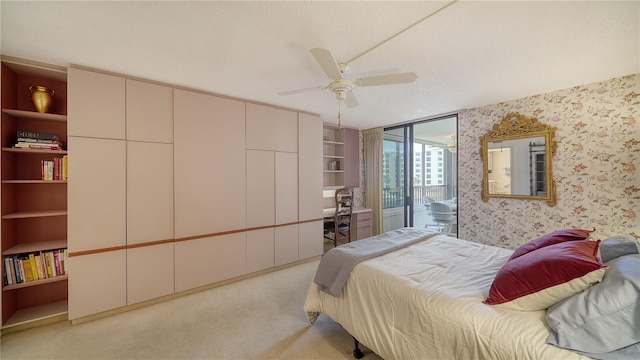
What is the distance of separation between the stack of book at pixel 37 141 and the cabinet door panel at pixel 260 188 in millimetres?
1865

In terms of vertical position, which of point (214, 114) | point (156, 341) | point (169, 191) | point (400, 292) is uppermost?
point (214, 114)

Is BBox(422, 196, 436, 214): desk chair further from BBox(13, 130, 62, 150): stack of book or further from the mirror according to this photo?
BBox(13, 130, 62, 150): stack of book

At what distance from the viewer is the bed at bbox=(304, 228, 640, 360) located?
111 cm

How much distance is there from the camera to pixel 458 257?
2.01 meters

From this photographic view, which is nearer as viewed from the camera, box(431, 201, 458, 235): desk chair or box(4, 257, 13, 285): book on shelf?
box(4, 257, 13, 285): book on shelf

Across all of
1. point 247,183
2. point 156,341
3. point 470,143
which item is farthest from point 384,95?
point 156,341

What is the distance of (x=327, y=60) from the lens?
5.38 ft

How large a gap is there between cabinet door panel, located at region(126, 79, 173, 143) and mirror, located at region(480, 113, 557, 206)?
419cm

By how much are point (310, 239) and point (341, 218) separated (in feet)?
2.21

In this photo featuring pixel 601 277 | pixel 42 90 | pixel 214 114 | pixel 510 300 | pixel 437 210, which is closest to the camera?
pixel 601 277

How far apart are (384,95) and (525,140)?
1967 millimetres

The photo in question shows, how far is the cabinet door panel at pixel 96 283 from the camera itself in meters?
2.18

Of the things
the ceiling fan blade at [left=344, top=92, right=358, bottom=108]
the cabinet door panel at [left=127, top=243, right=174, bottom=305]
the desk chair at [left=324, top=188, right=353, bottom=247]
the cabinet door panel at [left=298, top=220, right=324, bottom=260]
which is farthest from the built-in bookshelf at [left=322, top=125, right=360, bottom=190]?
the cabinet door panel at [left=127, top=243, right=174, bottom=305]

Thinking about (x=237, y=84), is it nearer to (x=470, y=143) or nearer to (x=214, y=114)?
(x=214, y=114)
